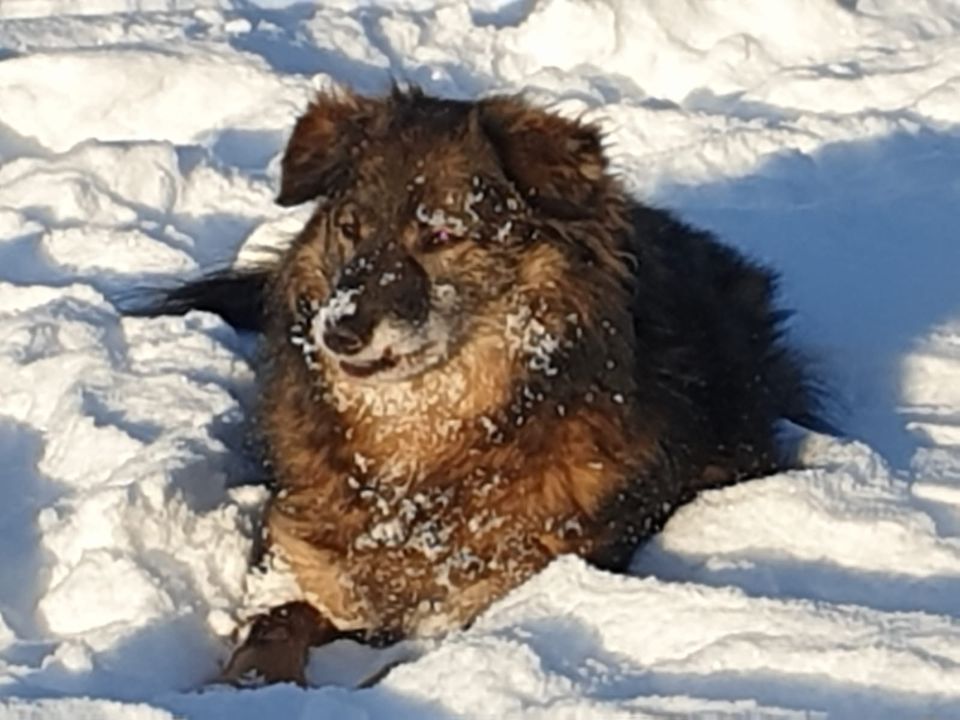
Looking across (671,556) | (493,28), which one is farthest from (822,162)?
(671,556)

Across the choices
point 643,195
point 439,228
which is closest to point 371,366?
point 439,228

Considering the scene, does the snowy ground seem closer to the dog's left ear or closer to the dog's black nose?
the dog's black nose

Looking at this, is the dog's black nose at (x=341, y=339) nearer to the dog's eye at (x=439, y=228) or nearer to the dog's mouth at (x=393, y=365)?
the dog's mouth at (x=393, y=365)

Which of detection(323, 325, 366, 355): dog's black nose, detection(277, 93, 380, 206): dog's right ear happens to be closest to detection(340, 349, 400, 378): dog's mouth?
detection(323, 325, 366, 355): dog's black nose

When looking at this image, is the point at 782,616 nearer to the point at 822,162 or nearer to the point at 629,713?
the point at 629,713

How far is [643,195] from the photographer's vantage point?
8094 millimetres

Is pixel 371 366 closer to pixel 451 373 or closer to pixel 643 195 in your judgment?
pixel 451 373

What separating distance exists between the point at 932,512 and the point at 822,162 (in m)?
3.35

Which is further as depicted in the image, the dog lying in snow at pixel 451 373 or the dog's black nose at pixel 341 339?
the dog lying in snow at pixel 451 373

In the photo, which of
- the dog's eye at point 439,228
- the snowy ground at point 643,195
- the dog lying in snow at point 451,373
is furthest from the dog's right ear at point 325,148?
the snowy ground at point 643,195

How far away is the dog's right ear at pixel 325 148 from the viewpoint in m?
5.39

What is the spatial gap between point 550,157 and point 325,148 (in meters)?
0.61

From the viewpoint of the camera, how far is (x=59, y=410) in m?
6.06

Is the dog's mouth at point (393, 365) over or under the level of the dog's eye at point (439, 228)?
under
